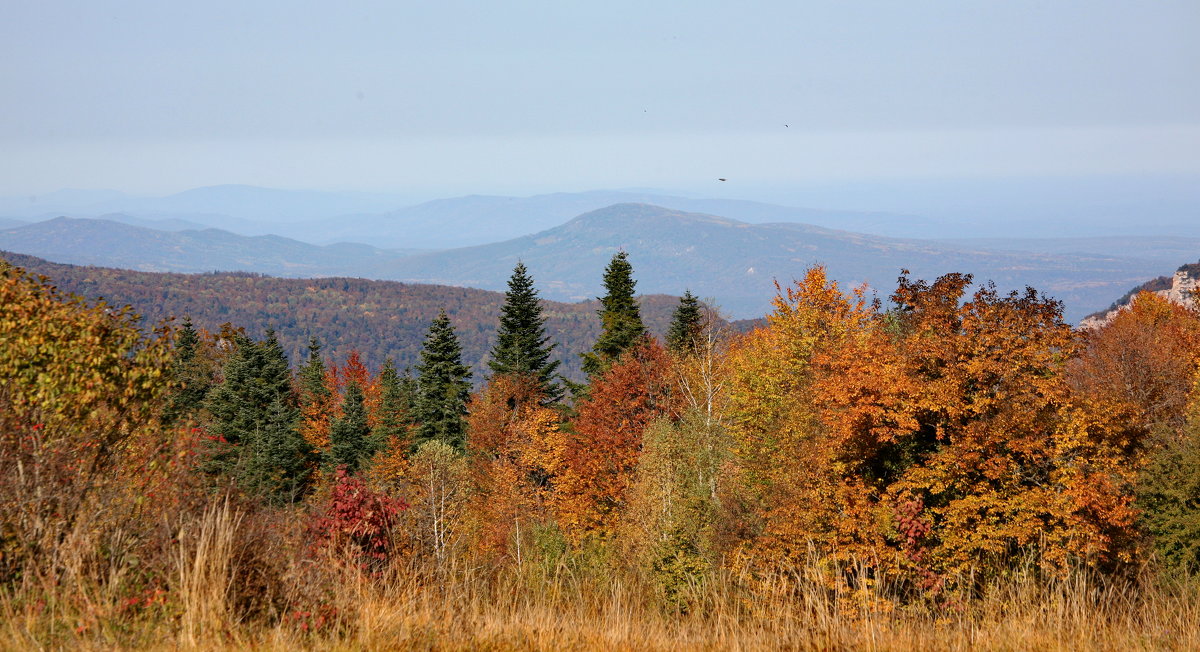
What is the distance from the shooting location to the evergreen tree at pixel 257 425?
1583 inches

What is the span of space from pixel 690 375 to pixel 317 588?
32342mm

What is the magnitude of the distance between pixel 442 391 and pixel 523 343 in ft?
19.1

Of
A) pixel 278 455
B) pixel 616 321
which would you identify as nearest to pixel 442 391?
pixel 278 455

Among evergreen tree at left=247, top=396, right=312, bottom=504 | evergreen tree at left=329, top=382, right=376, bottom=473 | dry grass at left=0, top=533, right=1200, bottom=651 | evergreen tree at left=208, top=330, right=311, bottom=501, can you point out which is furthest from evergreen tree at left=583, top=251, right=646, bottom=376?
dry grass at left=0, top=533, right=1200, bottom=651

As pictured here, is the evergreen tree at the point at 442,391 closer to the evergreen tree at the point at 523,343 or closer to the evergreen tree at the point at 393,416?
the evergreen tree at the point at 393,416

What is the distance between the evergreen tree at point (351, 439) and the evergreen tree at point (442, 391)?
3686 millimetres

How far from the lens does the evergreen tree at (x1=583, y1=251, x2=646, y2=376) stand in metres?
46.5

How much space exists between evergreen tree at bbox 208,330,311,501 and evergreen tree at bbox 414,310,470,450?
23.0 feet

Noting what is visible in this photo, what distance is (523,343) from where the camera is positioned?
48750mm

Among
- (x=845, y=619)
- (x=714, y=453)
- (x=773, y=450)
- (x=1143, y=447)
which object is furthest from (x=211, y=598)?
(x=1143, y=447)

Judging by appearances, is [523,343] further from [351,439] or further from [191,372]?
[191,372]

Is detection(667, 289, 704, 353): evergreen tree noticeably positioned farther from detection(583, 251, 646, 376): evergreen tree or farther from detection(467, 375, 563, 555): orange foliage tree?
detection(467, 375, 563, 555): orange foliage tree

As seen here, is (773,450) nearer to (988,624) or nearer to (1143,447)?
(1143,447)

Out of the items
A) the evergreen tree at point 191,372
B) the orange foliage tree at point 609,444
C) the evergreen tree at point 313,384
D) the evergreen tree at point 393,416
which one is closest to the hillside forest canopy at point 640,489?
the orange foliage tree at point 609,444
